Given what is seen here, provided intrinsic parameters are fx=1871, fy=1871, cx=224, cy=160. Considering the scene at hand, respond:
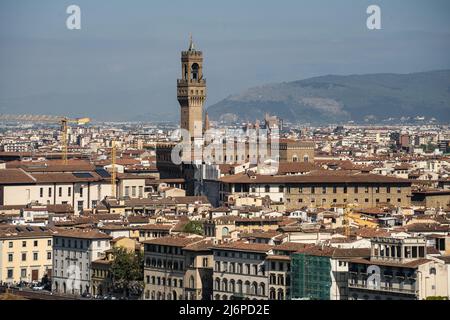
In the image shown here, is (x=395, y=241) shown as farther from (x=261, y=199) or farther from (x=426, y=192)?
(x=426, y=192)

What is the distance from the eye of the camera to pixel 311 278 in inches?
1294

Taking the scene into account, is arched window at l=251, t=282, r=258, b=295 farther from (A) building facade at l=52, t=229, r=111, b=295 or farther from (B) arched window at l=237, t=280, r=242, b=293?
(A) building facade at l=52, t=229, r=111, b=295

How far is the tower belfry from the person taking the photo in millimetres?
65625

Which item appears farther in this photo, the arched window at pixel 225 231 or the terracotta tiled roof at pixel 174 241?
the arched window at pixel 225 231

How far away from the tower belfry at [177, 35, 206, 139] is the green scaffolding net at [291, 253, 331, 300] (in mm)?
32007

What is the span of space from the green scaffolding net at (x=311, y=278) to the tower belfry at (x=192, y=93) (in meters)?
32.0

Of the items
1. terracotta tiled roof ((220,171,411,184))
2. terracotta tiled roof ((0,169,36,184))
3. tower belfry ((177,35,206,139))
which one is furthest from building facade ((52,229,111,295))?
tower belfry ((177,35,206,139))

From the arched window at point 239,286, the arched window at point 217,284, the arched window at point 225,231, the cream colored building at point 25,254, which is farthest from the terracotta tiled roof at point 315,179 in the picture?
the arched window at point 239,286

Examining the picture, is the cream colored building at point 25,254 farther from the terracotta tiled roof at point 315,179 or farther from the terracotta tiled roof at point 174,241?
the terracotta tiled roof at point 315,179

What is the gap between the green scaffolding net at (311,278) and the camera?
32625mm

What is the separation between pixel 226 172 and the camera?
58.6 meters

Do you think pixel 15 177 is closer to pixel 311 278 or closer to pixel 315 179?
pixel 315 179

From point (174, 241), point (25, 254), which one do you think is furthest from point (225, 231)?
point (25, 254)
